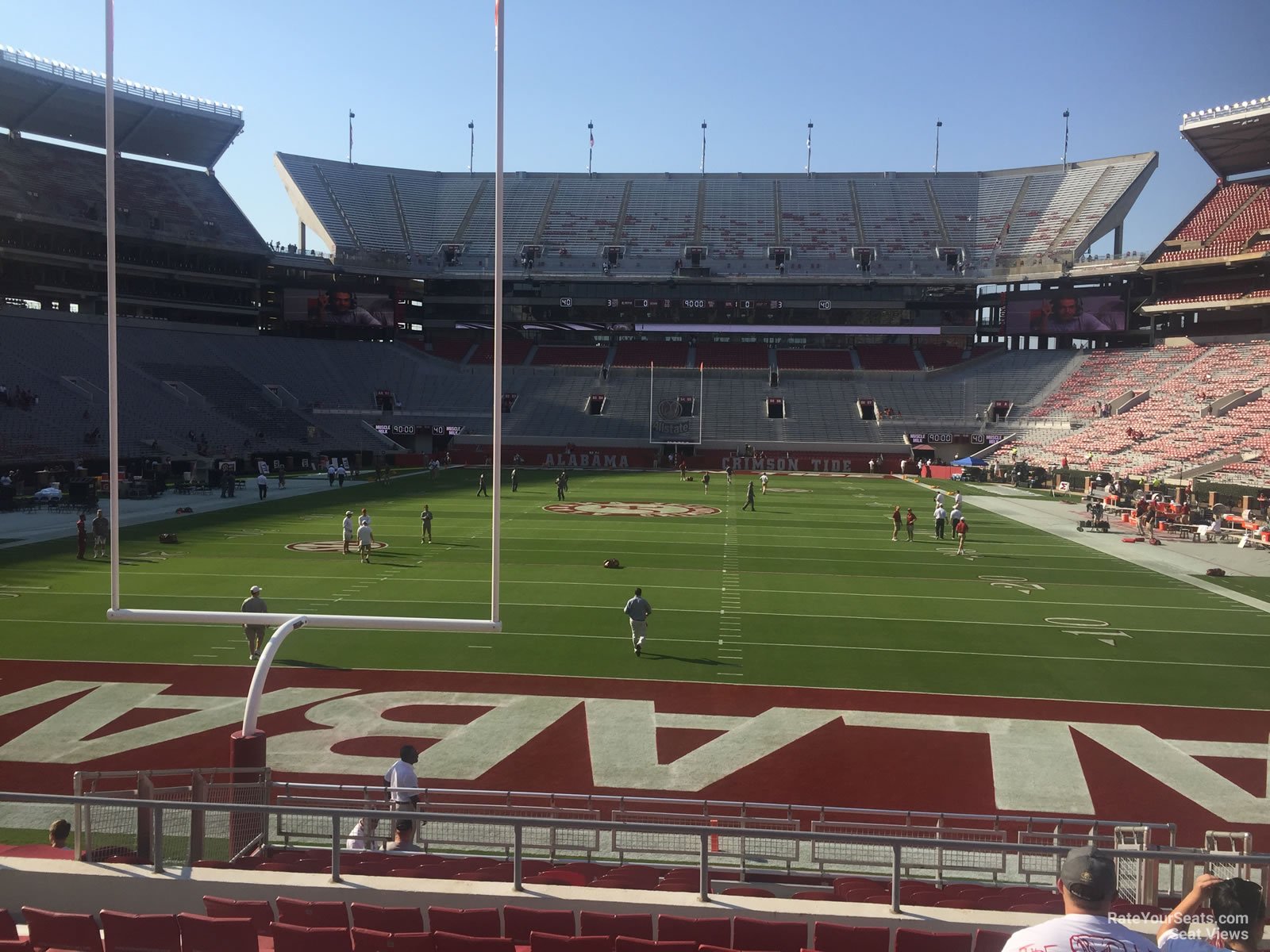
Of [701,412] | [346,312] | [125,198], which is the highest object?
[125,198]

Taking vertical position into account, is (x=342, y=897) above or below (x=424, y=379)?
below

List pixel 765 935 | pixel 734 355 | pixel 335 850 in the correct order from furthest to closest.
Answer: pixel 734 355 < pixel 335 850 < pixel 765 935

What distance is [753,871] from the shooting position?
7.30m

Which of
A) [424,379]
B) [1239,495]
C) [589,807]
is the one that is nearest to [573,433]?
[424,379]

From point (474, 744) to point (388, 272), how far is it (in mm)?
63377

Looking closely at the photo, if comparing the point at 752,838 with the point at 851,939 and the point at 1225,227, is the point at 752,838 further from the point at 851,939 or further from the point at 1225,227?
the point at 1225,227

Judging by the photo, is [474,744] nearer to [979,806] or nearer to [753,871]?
[753,871]

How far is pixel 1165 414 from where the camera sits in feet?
160

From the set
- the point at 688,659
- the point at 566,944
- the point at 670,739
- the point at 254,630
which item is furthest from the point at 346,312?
the point at 566,944

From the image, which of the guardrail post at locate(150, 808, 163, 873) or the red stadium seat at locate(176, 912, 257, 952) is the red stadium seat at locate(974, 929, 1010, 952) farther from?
the guardrail post at locate(150, 808, 163, 873)

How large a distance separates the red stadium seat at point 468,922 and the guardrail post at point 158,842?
184cm

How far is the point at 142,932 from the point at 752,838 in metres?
4.20

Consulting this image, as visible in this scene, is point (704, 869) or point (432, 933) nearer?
point (432, 933)

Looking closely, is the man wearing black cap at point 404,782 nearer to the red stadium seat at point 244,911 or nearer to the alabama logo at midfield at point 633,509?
the red stadium seat at point 244,911
